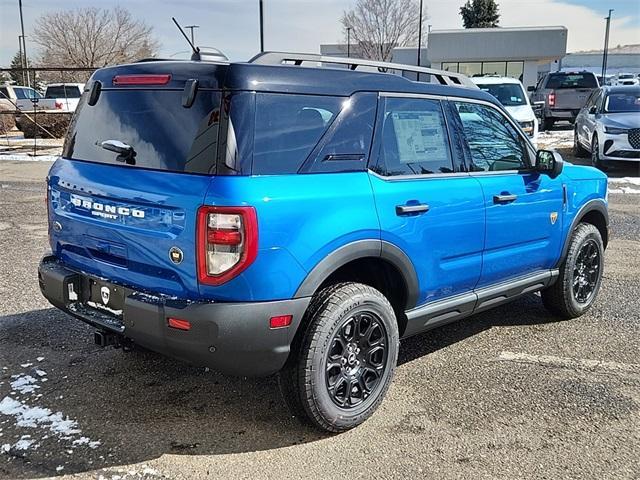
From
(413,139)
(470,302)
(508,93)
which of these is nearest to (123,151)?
(413,139)

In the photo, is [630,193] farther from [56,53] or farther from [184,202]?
[56,53]

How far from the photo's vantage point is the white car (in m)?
13.7

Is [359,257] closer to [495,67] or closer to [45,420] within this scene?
[45,420]

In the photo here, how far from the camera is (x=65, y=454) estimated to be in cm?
305

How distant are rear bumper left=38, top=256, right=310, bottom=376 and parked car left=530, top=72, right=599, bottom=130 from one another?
19.7 meters

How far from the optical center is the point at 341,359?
10.8 feet

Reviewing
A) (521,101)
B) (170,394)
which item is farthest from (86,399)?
(521,101)

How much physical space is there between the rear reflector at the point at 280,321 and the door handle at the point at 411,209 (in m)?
0.88

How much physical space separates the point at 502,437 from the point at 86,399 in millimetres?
2313

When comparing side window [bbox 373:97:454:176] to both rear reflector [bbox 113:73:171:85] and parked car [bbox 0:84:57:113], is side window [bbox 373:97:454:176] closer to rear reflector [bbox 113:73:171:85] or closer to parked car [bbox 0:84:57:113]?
rear reflector [bbox 113:73:171:85]

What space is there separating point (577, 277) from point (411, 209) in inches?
89.9

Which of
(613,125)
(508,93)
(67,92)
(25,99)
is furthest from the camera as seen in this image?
(25,99)

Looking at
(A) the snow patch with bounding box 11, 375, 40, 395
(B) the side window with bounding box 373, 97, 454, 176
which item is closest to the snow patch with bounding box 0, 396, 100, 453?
→ (A) the snow patch with bounding box 11, 375, 40, 395

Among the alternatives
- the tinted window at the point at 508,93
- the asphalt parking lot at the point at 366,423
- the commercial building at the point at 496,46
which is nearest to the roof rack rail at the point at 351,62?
the asphalt parking lot at the point at 366,423
